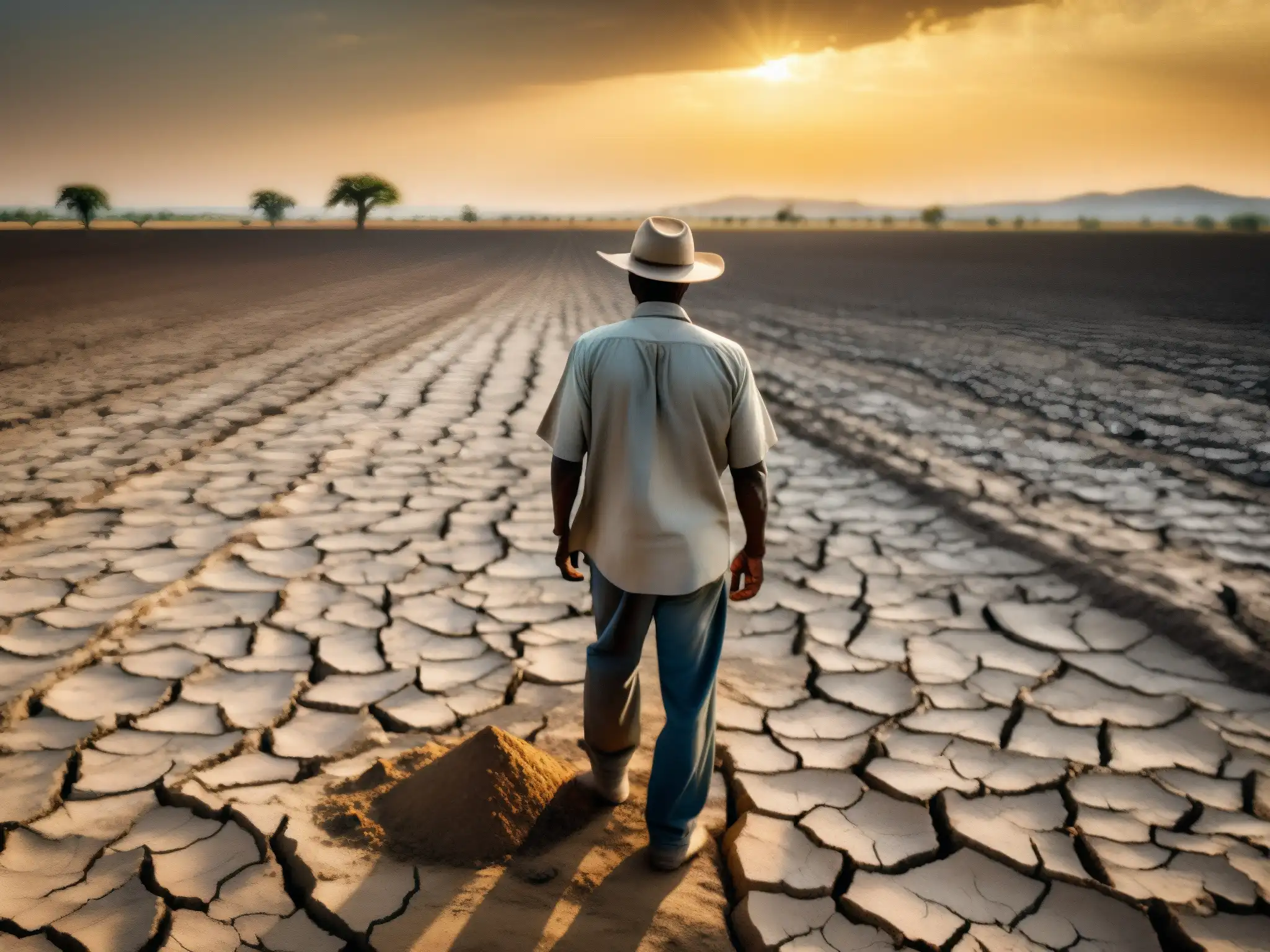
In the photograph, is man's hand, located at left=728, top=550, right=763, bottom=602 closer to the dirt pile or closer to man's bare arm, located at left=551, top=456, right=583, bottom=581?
man's bare arm, located at left=551, top=456, right=583, bottom=581

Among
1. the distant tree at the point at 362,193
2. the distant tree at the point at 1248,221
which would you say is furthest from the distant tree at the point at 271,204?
the distant tree at the point at 1248,221

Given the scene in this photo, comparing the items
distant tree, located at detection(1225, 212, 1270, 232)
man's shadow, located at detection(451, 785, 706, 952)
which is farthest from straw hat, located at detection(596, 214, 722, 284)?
distant tree, located at detection(1225, 212, 1270, 232)

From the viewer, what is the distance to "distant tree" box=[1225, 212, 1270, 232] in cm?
5044

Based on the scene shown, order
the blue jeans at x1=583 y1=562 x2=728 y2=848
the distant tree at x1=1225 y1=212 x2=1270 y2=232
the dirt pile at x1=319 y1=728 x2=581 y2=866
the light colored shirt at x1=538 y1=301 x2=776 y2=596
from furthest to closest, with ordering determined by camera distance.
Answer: the distant tree at x1=1225 y1=212 x2=1270 y2=232, the dirt pile at x1=319 y1=728 x2=581 y2=866, the blue jeans at x1=583 y1=562 x2=728 y2=848, the light colored shirt at x1=538 y1=301 x2=776 y2=596

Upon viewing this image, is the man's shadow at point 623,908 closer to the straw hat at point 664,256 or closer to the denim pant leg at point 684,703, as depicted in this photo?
the denim pant leg at point 684,703

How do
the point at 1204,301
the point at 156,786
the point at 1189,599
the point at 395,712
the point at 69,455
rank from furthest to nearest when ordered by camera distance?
the point at 1204,301 < the point at 69,455 < the point at 1189,599 < the point at 395,712 < the point at 156,786

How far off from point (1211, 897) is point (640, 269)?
173 centimetres

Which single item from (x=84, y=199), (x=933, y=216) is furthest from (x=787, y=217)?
(x=84, y=199)

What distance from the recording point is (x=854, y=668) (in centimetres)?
296

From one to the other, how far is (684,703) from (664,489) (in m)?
0.44

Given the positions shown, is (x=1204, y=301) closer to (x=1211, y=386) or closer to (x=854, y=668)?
(x=1211, y=386)

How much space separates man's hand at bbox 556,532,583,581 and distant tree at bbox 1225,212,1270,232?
58.2 metres

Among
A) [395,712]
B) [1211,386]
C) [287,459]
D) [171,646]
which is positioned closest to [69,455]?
[287,459]

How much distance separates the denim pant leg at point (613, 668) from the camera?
184cm
